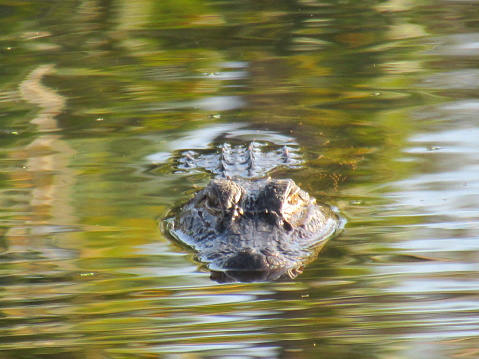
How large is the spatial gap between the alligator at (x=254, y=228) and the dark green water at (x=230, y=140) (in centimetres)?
12

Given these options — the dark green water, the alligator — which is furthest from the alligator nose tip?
the dark green water

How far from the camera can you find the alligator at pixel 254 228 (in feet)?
12.7

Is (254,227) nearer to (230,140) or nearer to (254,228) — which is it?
(254,228)

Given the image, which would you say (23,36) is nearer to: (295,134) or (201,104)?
(201,104)

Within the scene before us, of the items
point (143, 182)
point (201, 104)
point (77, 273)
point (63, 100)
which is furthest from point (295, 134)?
point (77, 273)

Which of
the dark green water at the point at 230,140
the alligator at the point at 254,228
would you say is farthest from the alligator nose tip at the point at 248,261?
the dark green water at the point at 230,140

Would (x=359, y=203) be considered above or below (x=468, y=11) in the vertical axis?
below

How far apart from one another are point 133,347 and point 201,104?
392 cm

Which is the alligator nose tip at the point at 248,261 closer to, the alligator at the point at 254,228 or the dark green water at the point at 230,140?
the alligator at the point at 254,228

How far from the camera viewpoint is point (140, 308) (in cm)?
356

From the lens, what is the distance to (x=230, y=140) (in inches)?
244

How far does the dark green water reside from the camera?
3309mm

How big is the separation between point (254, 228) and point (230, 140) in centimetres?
194

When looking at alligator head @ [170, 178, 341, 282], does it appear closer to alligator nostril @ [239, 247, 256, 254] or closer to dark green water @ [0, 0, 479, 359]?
alligator nostril @ [239, 247, 256, 254]
